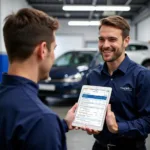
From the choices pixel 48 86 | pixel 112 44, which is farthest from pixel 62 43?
pixel 112 44

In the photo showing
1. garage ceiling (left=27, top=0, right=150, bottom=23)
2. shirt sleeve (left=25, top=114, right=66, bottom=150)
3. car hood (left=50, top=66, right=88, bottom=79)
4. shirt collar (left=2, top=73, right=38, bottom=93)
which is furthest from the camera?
garage ceiling (left=27, top=0, right=150, bottom=23)

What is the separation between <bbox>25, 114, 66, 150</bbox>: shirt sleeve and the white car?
9829 mm

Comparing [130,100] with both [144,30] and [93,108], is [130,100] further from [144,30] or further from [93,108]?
[144,30]

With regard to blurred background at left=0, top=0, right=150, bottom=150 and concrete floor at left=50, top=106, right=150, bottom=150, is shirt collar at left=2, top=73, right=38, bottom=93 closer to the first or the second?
blurred background at left=0, top=0, right=150, bottom=150

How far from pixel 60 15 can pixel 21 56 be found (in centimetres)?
1675

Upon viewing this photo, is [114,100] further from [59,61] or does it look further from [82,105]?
[59,61]

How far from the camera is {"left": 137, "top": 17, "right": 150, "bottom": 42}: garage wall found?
1553 centimetres

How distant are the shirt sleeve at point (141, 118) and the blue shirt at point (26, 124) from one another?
0.84 metres

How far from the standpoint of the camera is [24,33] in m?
1.12

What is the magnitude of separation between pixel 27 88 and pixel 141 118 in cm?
102

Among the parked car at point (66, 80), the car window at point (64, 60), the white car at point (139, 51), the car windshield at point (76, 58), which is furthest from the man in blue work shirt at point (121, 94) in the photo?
the white car at point (139, 51)

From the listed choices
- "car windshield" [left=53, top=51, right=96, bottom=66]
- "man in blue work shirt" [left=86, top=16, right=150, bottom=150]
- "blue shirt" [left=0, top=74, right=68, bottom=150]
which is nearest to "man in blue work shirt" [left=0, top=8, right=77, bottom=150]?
"blue shirt" [left=0, top=74, right=68, bottom=150]

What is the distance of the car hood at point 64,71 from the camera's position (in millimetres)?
7419

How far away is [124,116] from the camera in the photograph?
196 centimetres
